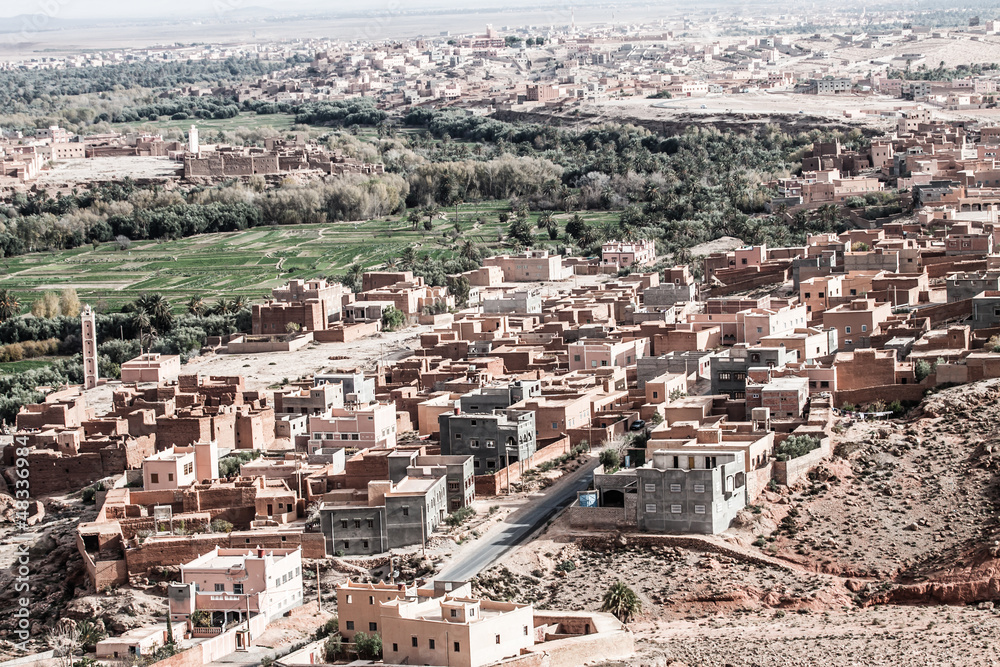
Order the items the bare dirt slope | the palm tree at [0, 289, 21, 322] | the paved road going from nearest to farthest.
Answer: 1. the bare dirt slope
2. the paved road
3. the palm tree at [0, 289, 21, 322]

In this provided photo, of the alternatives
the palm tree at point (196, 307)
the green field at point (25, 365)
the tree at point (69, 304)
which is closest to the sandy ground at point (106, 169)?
the tree at point (69, 304)

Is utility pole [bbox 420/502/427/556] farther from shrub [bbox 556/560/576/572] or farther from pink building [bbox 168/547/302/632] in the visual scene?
shrub [bbox 556/560/576/572]

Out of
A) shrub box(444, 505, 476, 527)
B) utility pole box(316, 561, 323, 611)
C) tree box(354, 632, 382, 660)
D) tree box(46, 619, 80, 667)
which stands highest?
tree box(354, 632, 382, 660)

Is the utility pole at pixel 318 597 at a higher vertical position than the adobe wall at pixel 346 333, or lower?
higher

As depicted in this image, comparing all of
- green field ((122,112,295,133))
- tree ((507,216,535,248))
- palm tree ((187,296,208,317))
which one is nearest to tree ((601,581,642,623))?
palm tree ((187,296,208,317))

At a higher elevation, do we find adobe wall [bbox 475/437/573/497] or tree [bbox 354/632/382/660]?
tree [bbox 354/632/382/660]

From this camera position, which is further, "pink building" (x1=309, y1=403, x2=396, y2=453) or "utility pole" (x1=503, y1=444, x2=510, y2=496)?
"pink building" (x1=309, y1=403, x2=396, y2=453)

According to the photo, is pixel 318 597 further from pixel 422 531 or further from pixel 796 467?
pixel 796 467

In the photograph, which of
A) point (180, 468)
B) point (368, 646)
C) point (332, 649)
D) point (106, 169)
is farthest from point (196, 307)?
point (106, 169)

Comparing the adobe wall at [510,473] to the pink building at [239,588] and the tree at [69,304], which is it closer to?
the pink building at [239,588]
